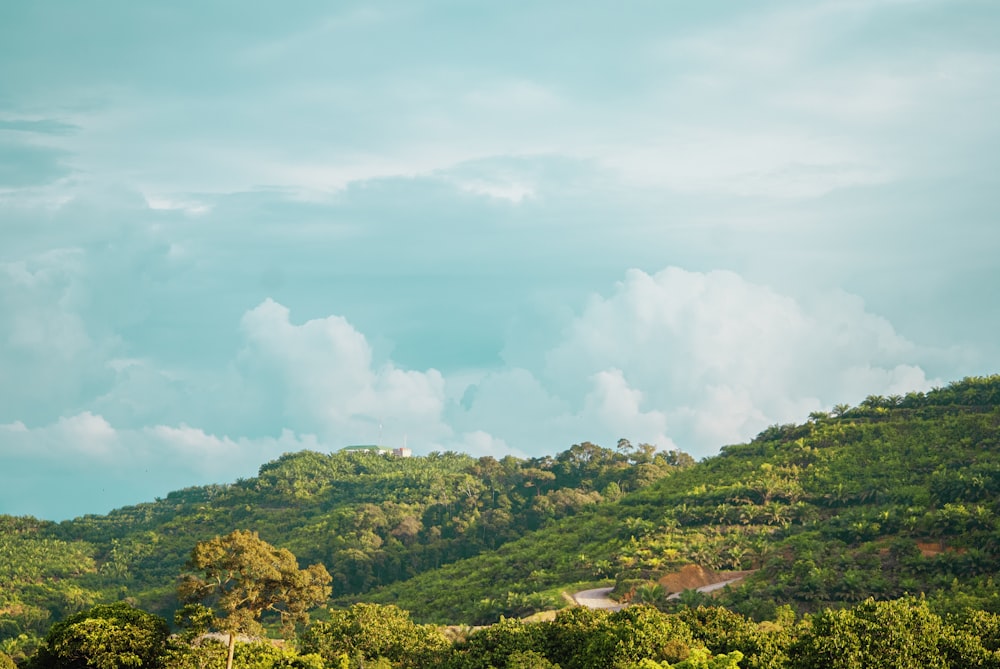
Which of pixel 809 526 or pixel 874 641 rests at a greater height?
pixel 809 526

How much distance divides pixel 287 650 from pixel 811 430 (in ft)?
161

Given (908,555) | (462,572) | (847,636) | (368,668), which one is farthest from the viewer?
(462,572)

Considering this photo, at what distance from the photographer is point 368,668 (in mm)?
35219

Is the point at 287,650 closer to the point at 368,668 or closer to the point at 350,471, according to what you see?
the point at 368,668

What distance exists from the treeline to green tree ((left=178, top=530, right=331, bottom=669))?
6.65 ft

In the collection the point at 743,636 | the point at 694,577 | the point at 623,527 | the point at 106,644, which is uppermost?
the point at 623,527

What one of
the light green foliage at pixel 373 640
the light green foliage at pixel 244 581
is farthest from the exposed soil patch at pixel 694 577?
the light green foliage at pixel 244 581

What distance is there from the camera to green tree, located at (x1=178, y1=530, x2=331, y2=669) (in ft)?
104

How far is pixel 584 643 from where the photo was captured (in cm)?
3456

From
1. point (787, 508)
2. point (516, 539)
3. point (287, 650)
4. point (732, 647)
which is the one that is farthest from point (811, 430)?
point (287, 650)

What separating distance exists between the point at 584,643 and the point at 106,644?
1577 cm

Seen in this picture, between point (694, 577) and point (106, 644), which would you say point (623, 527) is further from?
point (106, 644)

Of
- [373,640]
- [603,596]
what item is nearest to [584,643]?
[373,640]

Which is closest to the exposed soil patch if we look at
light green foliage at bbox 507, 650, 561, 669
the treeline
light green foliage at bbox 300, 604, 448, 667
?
the treeline
